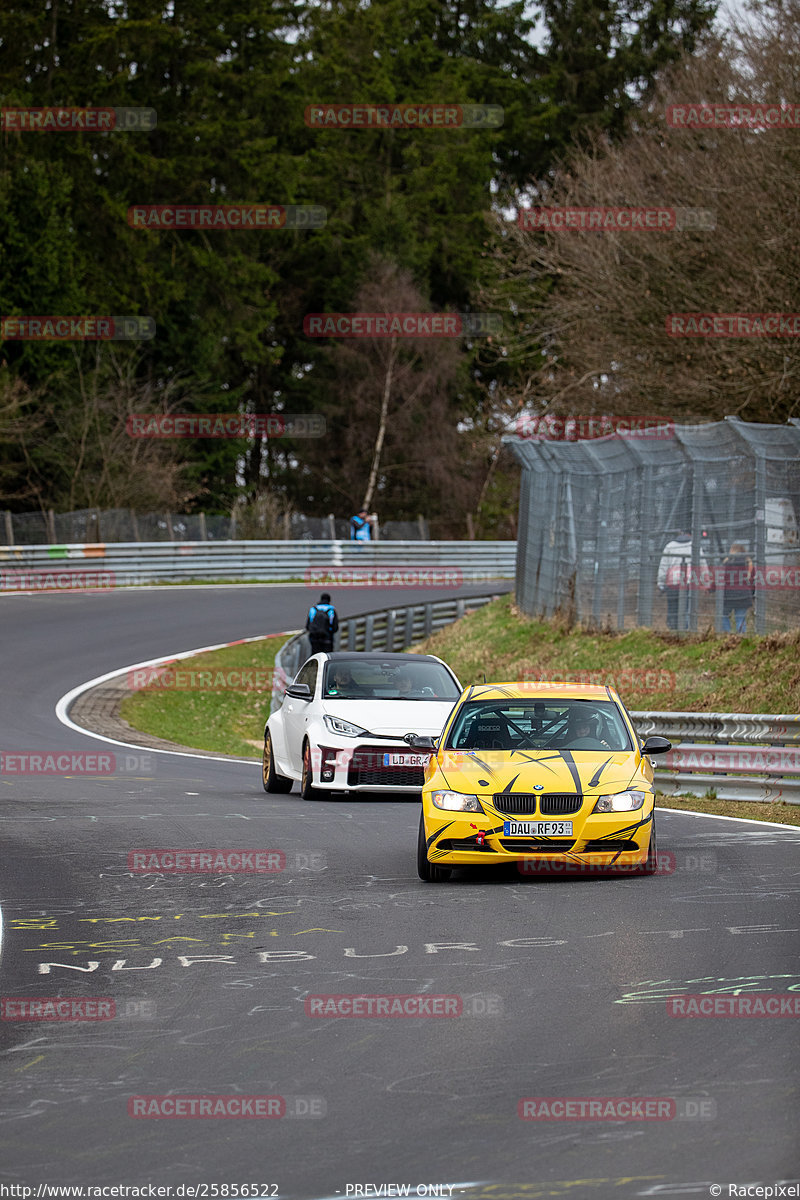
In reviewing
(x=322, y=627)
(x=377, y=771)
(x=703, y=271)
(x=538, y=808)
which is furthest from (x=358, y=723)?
(x=703, y=271)

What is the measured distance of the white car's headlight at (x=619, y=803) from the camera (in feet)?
35.4

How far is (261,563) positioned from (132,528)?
4.23 metres

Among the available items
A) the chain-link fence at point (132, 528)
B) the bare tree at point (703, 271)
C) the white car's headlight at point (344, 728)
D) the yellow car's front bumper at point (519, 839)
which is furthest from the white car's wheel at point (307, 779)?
the chain-link fence at point (132, 528)

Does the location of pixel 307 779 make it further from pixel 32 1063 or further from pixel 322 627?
pixel 322 627

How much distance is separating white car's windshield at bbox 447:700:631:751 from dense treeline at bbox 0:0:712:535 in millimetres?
37870

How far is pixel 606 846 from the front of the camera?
10.8 metres

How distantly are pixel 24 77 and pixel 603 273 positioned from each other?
104ft

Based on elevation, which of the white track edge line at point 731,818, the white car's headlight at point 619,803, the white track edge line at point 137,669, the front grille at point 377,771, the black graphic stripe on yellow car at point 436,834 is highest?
the white car's headlight at point 619,803

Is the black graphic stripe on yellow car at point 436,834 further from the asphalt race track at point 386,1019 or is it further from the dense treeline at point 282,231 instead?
the dense treeline at point 282,231

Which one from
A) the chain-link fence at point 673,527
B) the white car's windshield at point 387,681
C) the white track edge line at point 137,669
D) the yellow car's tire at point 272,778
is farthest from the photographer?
the white track edge line at point 137,669

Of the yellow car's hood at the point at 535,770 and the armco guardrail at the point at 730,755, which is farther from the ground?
the yellow car's hood at the point at 535,770

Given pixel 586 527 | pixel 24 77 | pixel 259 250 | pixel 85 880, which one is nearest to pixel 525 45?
pixel 259 250

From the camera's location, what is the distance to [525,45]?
7350 cm

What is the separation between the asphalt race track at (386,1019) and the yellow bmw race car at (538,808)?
23 centimetres
